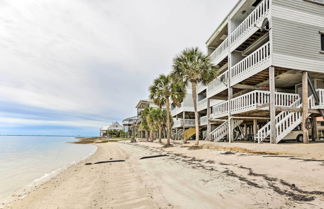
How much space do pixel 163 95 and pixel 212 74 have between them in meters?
7.11

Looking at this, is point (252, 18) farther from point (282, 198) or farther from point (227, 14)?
point (282, 198)

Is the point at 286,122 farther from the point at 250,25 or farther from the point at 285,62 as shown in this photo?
the point at 250,25

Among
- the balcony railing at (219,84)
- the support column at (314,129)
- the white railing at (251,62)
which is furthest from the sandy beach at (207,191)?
the balcony railing at (219,84)

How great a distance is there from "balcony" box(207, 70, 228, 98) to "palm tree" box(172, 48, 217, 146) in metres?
2.50

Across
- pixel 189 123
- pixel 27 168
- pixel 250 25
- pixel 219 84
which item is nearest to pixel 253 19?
pixel 250 25

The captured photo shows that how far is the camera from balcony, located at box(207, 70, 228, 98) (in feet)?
59.6

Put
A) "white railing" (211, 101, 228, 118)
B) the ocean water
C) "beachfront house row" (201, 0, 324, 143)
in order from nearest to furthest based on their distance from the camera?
1. the ocean water
2. "beachfront house row" (201, 0, 324, 143)
3. "white railing" (211, 101, 228, 118)

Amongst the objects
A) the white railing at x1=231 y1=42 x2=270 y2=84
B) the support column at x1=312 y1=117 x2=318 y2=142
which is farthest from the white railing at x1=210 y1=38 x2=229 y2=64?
the support column at x1=312 y1=117 x2=318 y2=142

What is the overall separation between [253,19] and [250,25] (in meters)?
0.49

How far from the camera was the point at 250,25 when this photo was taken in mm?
14734

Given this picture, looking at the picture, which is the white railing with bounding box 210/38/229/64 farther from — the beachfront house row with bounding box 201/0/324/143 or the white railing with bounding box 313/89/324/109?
the white railing with bounding box 313/89/324/109

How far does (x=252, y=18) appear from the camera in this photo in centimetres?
1447

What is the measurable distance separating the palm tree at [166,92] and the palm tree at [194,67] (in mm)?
4357

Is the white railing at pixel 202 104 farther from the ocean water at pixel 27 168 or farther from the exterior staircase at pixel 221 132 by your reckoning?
the ocean water at pixel 27 168
